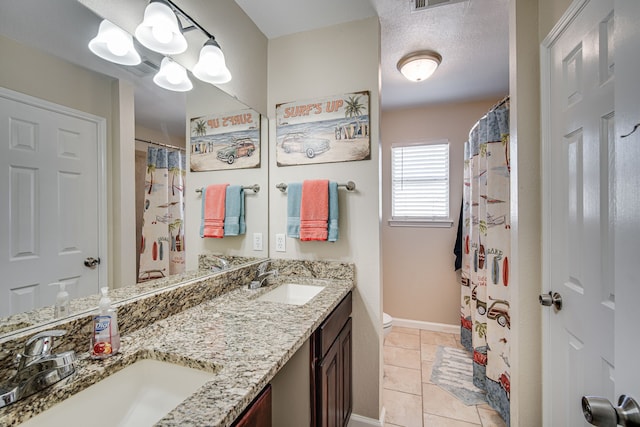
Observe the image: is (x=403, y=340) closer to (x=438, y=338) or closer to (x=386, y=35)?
(x=438, y=338)

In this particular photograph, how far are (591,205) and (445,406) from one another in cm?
167

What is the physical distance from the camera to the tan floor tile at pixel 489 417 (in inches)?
68.0

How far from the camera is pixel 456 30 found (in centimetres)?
180

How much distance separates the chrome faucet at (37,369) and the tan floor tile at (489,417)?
2.21 m

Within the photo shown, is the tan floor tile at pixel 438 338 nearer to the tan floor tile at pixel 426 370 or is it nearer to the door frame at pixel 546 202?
the tan floor tile at pixel 426 370

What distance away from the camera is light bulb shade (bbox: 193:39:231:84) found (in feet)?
4.43

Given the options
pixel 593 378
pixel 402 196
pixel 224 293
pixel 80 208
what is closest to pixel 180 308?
pixel 224 293

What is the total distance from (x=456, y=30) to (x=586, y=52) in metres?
1.03

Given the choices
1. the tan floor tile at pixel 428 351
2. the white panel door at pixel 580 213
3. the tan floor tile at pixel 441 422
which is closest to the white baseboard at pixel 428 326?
the tan floor tile at pixel 428 351

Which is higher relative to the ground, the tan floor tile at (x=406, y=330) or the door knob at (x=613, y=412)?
the door knob at (x=613, y=412)

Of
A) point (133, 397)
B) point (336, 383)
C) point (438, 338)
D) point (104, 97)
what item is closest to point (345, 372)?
point (336, 383)

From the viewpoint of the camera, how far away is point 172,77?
1.26m

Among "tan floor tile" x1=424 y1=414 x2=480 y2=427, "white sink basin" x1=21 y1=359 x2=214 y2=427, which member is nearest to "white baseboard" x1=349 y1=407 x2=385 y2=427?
"tan floor tile" x1=424 y1=414 x2=480 y2=427

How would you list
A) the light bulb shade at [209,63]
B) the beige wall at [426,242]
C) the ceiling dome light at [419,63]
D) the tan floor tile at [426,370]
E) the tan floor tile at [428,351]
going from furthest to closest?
the beige wall at [426,242] → the tan floor tile at [428,351] → the tan floor tile at [426,370] → the ceiling dome light at [419,63] → the light bulb shade at [209,63]
